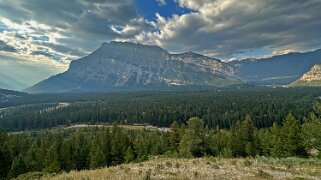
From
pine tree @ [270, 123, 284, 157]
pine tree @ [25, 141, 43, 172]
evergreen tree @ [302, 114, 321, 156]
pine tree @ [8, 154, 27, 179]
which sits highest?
evergreen tree @ [302, 114, 321, 156]

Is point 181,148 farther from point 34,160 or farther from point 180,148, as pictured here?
point 34,160

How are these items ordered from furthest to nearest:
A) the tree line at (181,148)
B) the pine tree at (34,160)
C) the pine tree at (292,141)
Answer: the pine tree at (34,160) → the tree line at (181,148) → the pine tree at (292,141)

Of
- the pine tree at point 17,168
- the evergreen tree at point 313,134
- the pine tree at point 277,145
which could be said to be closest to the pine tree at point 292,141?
the pine tree at point 277,145

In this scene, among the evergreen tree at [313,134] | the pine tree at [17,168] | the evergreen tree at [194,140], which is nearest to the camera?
the evergreen tree at [313,134]

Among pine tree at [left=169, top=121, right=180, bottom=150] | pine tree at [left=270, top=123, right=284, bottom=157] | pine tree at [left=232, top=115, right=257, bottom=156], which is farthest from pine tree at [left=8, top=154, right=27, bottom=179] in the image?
pine tree at [left=270, top=123, right=284, bottom=157]

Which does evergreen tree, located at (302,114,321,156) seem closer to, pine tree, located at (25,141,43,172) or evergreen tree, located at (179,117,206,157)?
evergreen tree, located at (179,117,206,157)

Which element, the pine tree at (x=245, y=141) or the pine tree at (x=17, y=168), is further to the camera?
the pine tree at (x=245, y=141)

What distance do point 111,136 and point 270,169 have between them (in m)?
65.2

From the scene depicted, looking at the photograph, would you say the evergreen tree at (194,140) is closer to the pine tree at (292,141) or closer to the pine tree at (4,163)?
the pine tree at (292,141)

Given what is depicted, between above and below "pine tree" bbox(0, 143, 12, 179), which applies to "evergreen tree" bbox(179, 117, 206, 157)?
above

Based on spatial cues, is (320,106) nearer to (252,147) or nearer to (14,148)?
(252,147)

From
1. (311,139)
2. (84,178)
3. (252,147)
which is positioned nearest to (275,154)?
(311,139)

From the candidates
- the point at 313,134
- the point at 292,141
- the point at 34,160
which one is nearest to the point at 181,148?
the point at 292,141

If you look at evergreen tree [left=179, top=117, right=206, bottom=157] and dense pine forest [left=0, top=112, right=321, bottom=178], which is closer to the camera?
dense pine forest [left=0, top=112, right=321, bottom=178]
